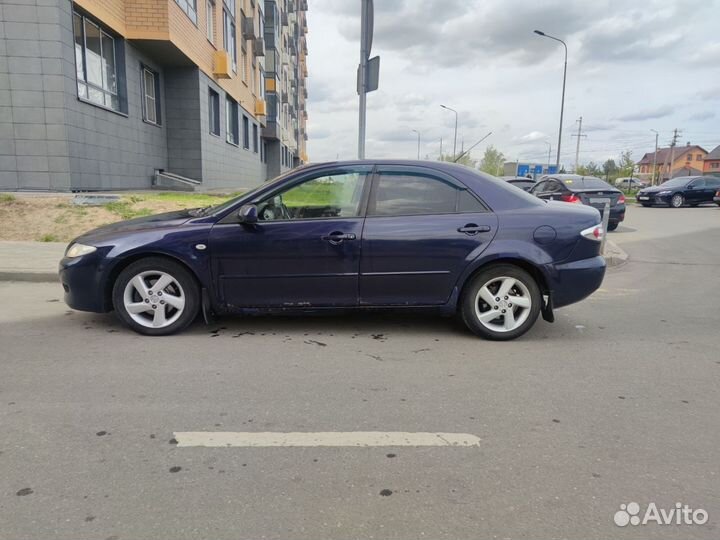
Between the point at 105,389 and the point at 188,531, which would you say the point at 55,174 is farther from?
the point at 188,531

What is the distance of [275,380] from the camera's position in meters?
3.74

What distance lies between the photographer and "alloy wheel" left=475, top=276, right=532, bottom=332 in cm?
470

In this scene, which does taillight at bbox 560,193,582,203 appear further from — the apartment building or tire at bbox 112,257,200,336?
the apartment building

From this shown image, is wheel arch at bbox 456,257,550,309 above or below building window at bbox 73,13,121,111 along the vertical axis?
below

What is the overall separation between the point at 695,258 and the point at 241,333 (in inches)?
352

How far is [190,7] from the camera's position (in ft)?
60.3

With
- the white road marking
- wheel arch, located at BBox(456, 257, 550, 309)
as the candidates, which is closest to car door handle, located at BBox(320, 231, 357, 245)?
wheel arch, located at BBox(456, 257, 550, 309)

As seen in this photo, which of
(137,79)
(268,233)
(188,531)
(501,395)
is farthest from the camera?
(137,79)

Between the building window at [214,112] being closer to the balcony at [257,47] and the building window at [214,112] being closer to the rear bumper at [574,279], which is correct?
the balcony at [257,47]

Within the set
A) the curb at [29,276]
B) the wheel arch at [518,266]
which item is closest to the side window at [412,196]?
the wheel arch at [518,266]

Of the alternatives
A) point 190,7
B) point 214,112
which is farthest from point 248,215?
point 214,112

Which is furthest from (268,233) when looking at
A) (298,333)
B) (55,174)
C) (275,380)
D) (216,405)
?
(55,174)

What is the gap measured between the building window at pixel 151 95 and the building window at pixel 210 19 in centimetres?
390

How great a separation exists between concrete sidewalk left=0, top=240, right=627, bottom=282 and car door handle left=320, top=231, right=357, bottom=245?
14.8ft
